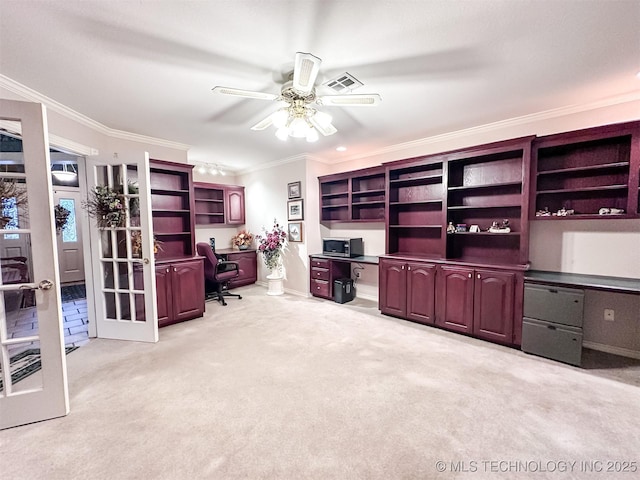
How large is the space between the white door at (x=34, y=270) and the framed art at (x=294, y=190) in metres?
3.55

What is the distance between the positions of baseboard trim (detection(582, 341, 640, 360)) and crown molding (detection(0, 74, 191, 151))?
5.96 meters

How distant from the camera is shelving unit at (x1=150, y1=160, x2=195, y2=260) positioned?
408cm

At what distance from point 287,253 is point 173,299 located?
228 cm

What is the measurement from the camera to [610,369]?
254 centimetres

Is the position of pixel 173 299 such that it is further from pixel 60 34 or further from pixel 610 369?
pixel 610 369

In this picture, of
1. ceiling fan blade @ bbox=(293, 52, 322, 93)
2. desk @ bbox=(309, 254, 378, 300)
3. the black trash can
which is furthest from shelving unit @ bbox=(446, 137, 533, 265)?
ceiling fan blade @ bbox=(293, 52, 322, 93)

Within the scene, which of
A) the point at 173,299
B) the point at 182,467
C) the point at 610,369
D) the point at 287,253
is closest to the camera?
the point at 182,467

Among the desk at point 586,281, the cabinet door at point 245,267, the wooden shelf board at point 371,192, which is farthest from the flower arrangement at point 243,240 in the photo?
the desk at point 586,281

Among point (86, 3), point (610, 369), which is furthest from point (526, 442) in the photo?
point (86, 3)

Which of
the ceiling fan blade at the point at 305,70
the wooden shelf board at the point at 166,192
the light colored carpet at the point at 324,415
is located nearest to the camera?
the light colored carpet at the point at 324,415

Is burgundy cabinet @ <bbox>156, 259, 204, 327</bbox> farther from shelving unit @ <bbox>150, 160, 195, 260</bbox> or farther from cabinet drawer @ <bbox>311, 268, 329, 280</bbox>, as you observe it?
cabinet drawer @ <bbox>311, 268, 329, 280</bbox>

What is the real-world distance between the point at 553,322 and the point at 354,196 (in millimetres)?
3213

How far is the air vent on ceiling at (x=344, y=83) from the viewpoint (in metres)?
2.35

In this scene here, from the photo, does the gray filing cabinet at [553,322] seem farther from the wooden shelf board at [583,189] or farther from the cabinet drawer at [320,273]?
the cabinet drawer at [320,273]
